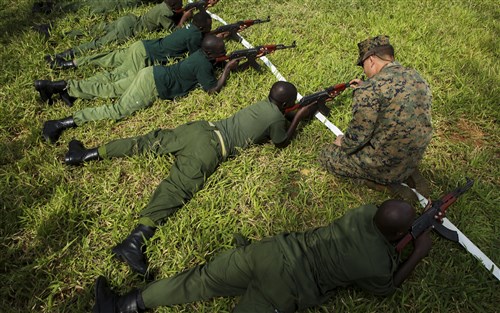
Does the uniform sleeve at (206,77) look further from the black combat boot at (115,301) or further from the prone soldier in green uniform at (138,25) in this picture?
the black combat boot at (115,301)

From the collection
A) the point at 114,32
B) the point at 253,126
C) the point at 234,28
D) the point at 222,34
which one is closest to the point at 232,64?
the point at 222,34

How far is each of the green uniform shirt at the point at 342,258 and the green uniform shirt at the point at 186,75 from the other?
2717 mm

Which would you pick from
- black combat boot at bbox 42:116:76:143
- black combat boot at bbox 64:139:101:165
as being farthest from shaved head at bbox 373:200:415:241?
black combat boot at bbox 42:116:76:143

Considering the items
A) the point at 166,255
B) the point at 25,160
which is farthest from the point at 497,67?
the point at 25,160

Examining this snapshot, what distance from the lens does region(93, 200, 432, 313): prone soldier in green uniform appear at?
2439 mm

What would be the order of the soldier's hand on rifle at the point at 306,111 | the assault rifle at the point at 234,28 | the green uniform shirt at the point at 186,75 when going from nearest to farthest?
the soldier's hand on rifle at the point at 306,111
the green uniform shirt at the point at 186,75
the assault rifle at the point at 234,28

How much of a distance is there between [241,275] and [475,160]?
3080 millimetres

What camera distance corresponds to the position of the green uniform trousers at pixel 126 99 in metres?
4.18

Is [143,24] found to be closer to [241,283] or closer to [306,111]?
[306,111]

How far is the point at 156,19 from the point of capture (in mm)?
5840

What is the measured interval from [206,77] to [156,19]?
6.94 feet

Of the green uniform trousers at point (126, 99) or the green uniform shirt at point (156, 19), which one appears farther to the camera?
the green uniform shirt at point (156, 19)

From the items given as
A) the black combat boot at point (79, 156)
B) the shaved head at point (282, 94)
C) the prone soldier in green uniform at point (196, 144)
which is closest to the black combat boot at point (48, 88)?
the prone soldier in green uniform at point (196, 144)

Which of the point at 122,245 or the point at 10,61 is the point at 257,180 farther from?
the point at 10,61
